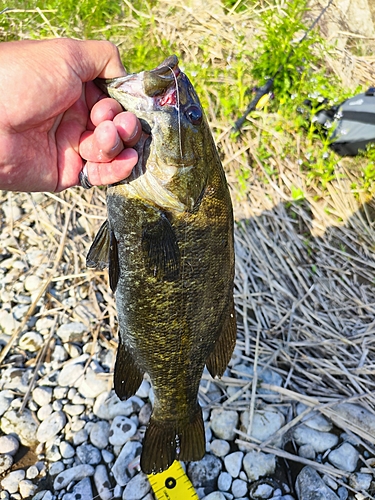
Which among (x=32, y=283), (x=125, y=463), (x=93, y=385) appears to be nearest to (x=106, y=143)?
(x=93, y=385)

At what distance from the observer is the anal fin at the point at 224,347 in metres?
2.20

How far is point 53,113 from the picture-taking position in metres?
1.99

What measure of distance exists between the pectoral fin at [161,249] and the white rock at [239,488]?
1619mm

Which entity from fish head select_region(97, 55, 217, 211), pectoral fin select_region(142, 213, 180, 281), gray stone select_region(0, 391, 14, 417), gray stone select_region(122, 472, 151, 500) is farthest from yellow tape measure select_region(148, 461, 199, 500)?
fish head select_region(97, 55, 217, 211)

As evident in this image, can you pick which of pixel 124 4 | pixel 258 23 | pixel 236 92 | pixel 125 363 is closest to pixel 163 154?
pixel 125 363

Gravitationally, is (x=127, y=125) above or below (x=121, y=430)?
above

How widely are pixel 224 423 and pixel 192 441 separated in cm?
71

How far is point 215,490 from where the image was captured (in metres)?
2.74

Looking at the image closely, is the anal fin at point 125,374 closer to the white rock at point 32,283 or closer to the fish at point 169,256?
the fish at point 169,256

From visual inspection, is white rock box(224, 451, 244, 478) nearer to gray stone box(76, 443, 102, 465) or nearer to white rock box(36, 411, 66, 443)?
gray stone box(76, 443, 102, 465)

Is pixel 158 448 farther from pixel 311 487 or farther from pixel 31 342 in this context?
pixel 31 342

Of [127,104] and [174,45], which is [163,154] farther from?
[174,45]

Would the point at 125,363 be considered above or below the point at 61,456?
above

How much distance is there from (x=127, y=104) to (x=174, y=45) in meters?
3.82
